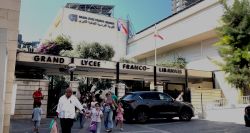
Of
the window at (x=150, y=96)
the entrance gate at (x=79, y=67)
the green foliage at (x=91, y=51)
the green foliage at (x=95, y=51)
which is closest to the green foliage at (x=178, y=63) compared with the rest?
the entrance gate at (x=79, y=67)

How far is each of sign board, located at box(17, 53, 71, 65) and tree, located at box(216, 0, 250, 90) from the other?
1170 cm

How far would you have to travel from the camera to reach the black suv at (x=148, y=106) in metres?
16.1

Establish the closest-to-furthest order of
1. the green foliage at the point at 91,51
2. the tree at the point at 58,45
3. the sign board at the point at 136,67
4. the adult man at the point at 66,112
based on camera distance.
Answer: the adult man at the point at 66,112 → the sign board at the point at 136,67 → the green foliage at the point at 91,51 → the tree at the point at 58,45

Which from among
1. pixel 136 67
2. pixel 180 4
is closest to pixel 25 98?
pixel 136 67

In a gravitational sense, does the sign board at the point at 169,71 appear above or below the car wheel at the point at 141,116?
above

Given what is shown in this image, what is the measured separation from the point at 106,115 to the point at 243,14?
14.9 meters

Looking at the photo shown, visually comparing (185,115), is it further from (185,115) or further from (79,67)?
(79,67)

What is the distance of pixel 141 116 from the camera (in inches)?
641

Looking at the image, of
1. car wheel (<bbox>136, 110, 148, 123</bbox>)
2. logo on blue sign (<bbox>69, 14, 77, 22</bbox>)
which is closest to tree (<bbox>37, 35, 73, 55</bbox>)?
logo on blue sign (<bbox>69, 14, 77, 22</bbox>)

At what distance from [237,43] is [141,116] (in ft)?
36.8

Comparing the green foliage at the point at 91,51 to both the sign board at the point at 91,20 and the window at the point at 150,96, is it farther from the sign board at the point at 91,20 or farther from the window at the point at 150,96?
the window at the point at 150,96

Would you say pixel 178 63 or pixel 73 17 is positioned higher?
pixel 73 17

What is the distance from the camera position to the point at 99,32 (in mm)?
47500

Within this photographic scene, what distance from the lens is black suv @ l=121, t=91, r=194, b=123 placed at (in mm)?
16141
